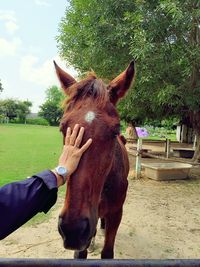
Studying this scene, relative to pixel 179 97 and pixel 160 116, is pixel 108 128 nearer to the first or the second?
→ pixel 179 97

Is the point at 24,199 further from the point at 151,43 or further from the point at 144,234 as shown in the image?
the point at 151,43

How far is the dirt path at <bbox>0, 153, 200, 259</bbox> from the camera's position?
4.36 metres

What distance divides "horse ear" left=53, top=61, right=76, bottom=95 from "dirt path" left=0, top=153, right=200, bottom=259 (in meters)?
2.39

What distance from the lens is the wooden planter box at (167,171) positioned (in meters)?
9.42

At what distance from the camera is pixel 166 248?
4609 millimetres

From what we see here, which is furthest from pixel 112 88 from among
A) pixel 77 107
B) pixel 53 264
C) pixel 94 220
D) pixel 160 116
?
pixel 160 116

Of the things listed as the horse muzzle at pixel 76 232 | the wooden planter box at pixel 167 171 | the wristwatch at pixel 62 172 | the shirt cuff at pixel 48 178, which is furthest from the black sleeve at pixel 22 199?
the wooden planter box at pixel 167 171

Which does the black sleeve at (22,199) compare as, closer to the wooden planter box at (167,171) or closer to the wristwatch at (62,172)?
the wristwatch at (62,172)

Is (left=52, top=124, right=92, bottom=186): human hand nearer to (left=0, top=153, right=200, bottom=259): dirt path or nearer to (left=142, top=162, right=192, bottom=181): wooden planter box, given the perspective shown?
(left=0, top=153, right=200, bottom=259): dirt path

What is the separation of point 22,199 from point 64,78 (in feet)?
5.71

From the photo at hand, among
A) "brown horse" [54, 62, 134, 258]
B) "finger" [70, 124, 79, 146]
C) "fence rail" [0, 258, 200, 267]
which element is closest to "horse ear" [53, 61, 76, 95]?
"brown horse" [54, 62, 134, 258]

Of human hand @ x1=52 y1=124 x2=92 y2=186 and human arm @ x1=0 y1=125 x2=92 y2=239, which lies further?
human hand @ x1=52 y1=124 x2=92 y2=186

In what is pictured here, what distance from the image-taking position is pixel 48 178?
4.41ft

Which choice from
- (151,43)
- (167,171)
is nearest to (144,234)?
(167,171)
